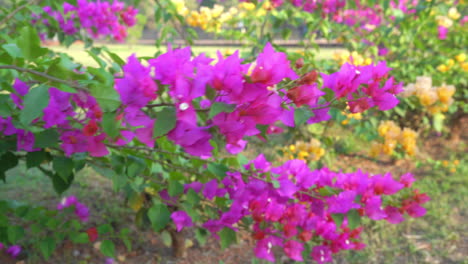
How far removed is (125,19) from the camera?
109 inches


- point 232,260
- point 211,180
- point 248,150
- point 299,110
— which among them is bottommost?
point 248,150

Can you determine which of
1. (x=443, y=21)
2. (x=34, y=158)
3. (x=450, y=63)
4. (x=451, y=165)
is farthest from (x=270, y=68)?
(x=443, y=21)

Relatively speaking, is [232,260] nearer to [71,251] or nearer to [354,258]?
[354,258]

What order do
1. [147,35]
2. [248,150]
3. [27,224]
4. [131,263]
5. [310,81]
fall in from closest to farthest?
[310,81] < [131,263] < [27,224] < [248,150] < [147,35]

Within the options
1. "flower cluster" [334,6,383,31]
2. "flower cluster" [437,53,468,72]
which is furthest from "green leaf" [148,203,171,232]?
"flower cluster" [334,6,383,31]

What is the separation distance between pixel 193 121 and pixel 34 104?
0.23 metres

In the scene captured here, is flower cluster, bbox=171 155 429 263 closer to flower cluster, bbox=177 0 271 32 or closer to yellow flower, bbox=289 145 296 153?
yellow flower, bbox=289 145 296 153

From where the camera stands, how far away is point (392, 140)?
3.04 m

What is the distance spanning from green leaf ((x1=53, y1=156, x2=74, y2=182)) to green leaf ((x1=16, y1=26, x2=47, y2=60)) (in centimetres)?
44

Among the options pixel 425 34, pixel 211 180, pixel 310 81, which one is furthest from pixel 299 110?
pixel 425 34

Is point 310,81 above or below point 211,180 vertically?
above

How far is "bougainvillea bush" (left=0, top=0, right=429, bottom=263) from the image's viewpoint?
2.13 feet

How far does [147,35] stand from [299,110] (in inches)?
814

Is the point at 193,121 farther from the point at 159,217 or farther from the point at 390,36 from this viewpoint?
the point at 390,36
